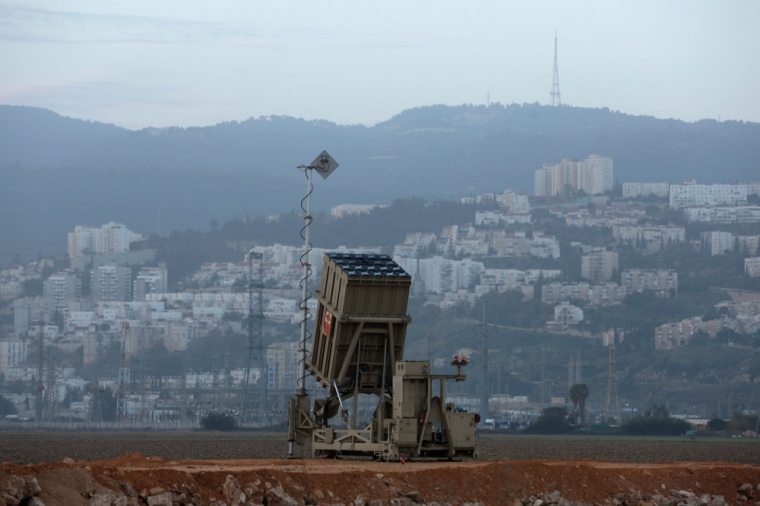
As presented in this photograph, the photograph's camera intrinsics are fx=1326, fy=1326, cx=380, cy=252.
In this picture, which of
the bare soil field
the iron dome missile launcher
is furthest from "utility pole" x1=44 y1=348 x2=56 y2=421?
the bare soil field

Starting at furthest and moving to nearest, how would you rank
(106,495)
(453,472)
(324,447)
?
(324,447)
(453,472)
(106,495)

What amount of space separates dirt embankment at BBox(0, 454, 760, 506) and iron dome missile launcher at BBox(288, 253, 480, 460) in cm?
85

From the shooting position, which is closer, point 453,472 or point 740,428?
point 453,472

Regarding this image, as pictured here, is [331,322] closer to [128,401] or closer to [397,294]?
[397,294]

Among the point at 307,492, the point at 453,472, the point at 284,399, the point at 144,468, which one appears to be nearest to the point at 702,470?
the point at 453,472

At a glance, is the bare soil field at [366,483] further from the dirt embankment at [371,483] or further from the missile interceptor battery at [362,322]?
the missile interceptor battery at [362,322]

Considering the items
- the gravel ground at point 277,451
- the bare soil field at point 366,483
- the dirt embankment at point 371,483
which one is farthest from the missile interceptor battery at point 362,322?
the gravel ground at point 277,451

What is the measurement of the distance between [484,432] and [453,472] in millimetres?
79046

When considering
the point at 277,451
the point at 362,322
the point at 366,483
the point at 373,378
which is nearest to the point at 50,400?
the point at 277,451

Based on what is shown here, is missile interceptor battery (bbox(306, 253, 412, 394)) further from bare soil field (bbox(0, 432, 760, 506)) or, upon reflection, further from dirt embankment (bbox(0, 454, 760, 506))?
dirt embankment (bbox(0, 454, 760, 506))

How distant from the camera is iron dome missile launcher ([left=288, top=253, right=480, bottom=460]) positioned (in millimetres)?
25922

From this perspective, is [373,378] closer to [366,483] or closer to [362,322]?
[362,322]

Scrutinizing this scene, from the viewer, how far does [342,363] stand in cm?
2728

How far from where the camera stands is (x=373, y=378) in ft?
90.7
